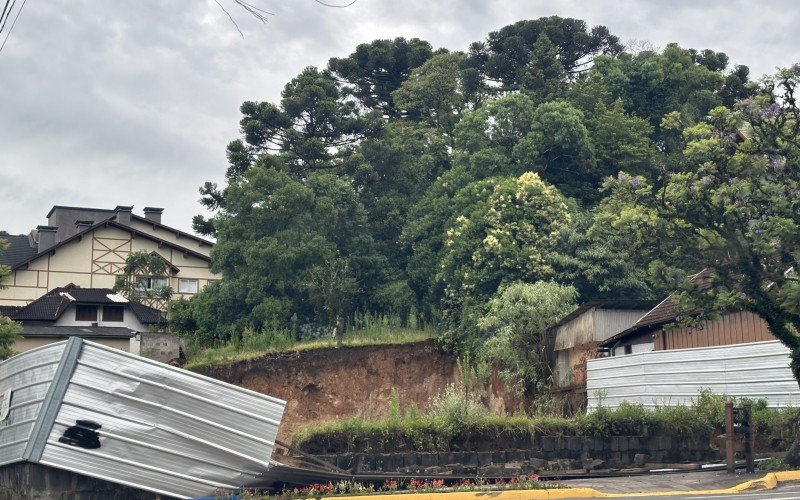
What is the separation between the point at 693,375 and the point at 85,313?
29.0 m

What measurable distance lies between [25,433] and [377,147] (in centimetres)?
2931

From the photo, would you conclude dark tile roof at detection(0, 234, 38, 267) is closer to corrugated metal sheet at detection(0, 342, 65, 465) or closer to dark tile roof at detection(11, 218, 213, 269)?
dark tile roof at detection(11, 218, 213, 269)

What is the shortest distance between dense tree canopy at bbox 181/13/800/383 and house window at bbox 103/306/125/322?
2742 millimetres

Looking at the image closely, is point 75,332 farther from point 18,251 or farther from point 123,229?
point 18,251

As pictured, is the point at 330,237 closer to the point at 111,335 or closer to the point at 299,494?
the point at 111,335

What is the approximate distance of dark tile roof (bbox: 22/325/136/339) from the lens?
39531 millimetres

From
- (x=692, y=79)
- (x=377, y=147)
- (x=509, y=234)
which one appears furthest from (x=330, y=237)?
(x=692, y=79)

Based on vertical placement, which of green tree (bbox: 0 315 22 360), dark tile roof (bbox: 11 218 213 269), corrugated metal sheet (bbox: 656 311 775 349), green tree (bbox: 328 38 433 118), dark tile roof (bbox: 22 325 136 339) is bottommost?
corrugated metal sheet (bbox: 656 311 775 349)

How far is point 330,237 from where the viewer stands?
4128cm

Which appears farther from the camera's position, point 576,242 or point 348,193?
point 348,193

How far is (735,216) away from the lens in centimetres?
1814

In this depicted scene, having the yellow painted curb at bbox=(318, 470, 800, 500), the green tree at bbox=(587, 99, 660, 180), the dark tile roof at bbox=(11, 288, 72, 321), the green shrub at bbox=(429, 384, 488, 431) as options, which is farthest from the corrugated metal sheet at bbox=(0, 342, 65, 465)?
the green tree at bbox=(587, 99, 660, 180)

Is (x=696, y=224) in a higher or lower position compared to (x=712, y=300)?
higher

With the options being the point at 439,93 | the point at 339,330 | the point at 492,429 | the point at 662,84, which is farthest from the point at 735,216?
the point at 439,93
